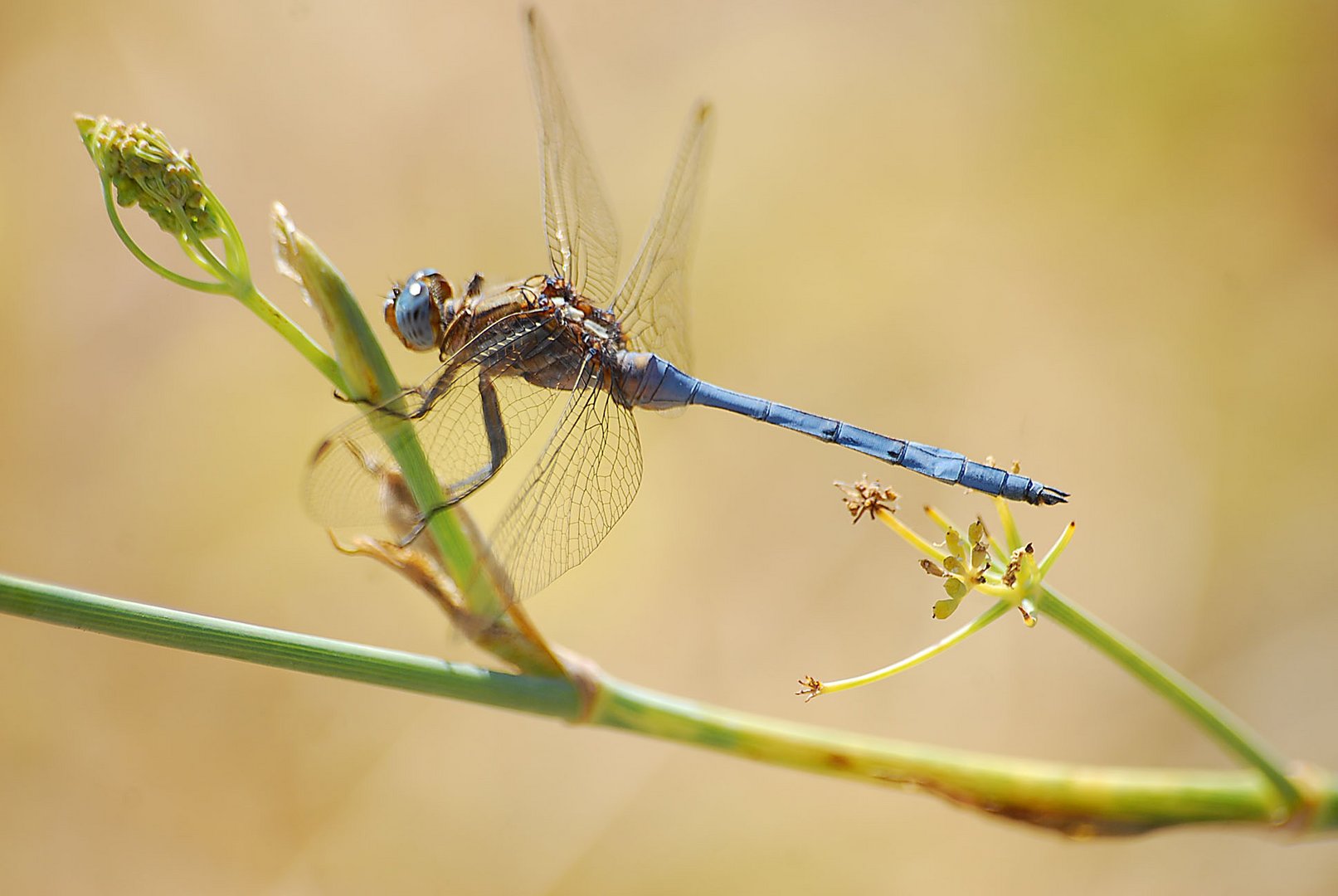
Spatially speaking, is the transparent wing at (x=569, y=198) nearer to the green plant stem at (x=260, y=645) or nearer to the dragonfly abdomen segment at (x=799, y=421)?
the dragonfly abdomen segment at (x=799, y=421)

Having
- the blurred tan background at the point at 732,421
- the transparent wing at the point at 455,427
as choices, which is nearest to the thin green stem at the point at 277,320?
the transparent wing at the point at 455,427

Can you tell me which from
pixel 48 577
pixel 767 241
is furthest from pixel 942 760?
pixel 48 577

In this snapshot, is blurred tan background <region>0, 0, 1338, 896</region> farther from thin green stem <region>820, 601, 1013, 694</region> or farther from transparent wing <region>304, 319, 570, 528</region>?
thin green stem <region>820, 601, 1013, 694</region>

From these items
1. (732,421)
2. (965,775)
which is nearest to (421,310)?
(965,775)

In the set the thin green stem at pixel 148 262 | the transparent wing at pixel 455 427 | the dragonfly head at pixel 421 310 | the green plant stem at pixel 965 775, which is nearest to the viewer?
the thin green stem at pixel 148 262

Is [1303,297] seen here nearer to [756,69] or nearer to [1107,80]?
[1107,80]

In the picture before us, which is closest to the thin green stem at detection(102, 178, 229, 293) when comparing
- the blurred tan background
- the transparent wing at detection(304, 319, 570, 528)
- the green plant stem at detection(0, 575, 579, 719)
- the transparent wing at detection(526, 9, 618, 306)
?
the transparent wing at detection(304, 319, 570, 528)

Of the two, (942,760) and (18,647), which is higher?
(18,647)
